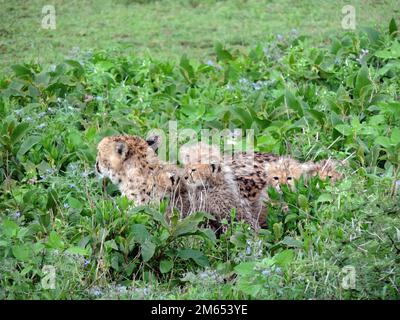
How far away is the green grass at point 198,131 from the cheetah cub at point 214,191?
32cm

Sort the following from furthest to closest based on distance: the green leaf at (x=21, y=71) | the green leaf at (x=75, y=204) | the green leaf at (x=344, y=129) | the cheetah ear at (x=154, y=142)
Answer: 1. the green leaf at (x=21, y=71)
2. the green leaf at (x=344, y=129)
3. the cheetah ear at (x=154, y=142)
4. the green leaf at (x=75, y=204)

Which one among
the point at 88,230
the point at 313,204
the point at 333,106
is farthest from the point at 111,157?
the point at 333,106

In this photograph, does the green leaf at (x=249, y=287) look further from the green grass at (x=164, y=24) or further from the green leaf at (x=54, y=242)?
the green grass at (x=164, y=24)

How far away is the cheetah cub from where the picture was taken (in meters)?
6.42

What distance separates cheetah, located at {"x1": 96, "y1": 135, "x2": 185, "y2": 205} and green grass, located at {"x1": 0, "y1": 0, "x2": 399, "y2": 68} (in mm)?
2468

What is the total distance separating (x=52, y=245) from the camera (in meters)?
5.67

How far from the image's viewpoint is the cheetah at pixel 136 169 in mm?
6566

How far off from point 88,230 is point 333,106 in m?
2.57

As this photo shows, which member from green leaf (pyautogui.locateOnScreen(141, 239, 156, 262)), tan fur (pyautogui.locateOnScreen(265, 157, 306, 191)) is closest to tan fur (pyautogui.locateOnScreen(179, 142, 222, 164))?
tan fur (pyautogui.locateOnScreen(265, 157, 306, 191))

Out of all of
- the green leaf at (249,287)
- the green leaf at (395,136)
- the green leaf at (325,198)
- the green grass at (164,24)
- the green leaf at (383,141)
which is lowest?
the green leaf at (249,287)

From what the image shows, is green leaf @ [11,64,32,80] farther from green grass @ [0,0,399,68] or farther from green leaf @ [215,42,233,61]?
green leaf @ [215,42,233,61]

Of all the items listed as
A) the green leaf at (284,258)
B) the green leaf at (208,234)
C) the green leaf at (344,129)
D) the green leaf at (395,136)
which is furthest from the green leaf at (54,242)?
the green leaf at (395,136)
